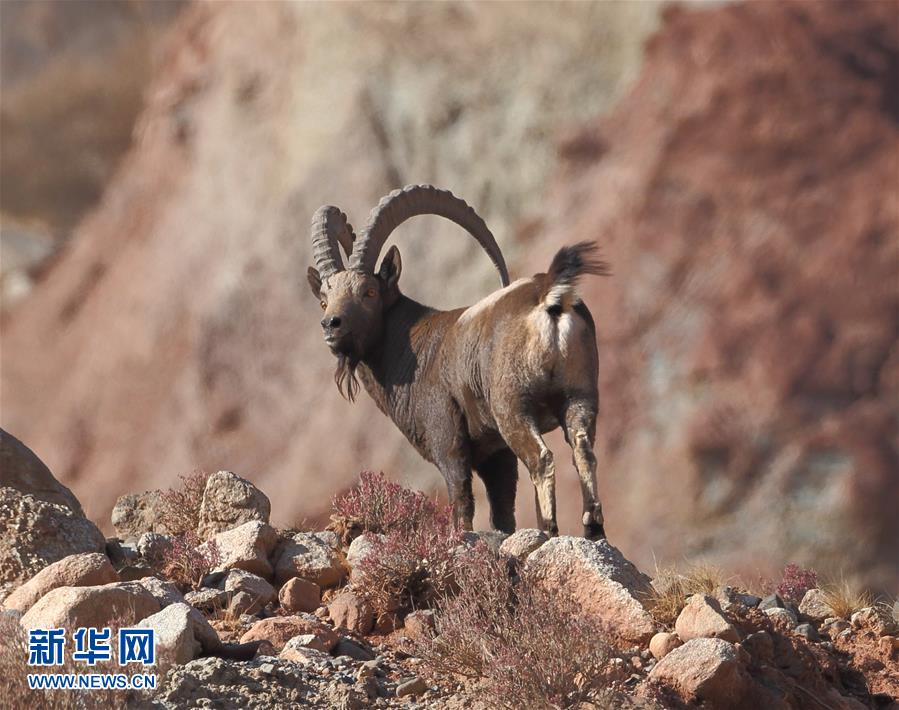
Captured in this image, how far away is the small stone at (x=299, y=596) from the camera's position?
8.24 meters

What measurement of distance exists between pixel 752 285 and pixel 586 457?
44.0ft

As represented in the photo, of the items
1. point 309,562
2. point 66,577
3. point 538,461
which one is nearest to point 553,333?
point 538,461

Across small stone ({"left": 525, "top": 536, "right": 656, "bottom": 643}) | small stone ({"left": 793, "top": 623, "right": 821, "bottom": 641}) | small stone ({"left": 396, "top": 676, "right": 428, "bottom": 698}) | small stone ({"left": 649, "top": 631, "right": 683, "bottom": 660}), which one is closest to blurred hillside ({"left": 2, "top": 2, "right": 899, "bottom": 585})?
small stone ({"left": 793, "top": 623, "right": 821, "bottom": 641})

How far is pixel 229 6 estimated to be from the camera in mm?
26719

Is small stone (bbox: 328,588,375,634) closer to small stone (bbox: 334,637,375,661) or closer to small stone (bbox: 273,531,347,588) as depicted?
small stone (bbox: 334,637,375,661)

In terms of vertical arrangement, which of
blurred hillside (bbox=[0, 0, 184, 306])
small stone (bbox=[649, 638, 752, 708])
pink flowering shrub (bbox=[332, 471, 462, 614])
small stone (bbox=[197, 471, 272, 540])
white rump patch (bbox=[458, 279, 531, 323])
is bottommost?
small stone (bbox=[649, 638, 752, 708])

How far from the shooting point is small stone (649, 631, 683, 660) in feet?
24.5

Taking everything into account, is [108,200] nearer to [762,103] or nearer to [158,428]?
[158,428]

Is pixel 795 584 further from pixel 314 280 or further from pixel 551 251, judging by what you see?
pixel 551 251

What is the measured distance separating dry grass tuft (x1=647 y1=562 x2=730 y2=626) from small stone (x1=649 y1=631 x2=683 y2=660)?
0.30m

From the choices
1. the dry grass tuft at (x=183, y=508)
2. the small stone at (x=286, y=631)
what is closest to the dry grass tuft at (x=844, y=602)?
the small stone at (x=286, y=631)

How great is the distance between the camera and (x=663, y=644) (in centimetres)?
747

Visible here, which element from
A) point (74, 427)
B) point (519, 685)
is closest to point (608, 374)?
point (74, 427)

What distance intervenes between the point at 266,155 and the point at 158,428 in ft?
15.2
